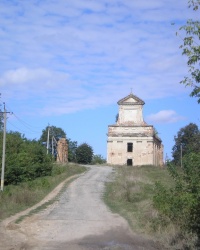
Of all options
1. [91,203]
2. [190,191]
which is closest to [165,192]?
[190,191]

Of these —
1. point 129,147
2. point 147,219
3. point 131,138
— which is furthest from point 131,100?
point 147,219

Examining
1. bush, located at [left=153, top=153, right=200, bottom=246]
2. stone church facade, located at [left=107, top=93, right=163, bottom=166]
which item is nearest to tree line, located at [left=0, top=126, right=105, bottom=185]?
stone church facade, located at [left=107, top=93, right=163, bottom=166]

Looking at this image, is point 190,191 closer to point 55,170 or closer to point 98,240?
point 98,240

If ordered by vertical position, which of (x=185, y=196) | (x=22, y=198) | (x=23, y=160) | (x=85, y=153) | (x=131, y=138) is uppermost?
(x=131, y=138)

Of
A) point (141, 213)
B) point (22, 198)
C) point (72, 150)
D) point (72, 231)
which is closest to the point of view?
point (72, 231)

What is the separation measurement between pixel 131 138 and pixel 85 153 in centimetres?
2138

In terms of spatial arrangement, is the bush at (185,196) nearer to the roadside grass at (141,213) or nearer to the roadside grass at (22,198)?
the roadside grass at (141,213)

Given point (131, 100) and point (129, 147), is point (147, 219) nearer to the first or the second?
point (129, 147)

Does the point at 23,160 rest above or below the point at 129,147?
below

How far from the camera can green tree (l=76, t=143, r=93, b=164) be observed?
87062mm

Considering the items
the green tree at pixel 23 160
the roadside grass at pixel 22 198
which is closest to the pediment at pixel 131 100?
the green tree at pixel 23 160

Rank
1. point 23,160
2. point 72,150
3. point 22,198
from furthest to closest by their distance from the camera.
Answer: point 72,150
point 23,160
point 22,198

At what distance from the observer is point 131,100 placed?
69.2 m

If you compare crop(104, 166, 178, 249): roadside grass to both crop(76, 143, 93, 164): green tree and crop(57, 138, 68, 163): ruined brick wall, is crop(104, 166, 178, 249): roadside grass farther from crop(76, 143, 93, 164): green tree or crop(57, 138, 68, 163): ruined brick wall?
crop(76, 143, 93, 164): green tree
